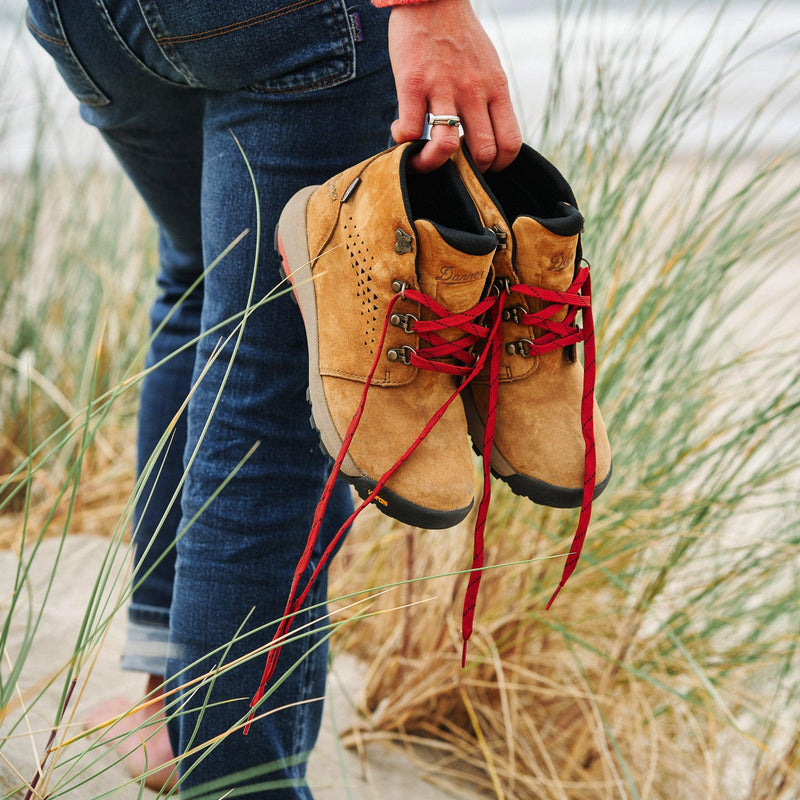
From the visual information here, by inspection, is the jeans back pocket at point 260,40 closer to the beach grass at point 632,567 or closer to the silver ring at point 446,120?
the silver ring at point 446,120

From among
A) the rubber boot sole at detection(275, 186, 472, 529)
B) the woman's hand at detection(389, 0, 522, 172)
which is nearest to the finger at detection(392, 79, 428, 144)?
the woman's hand at detection(389, 0, 522, 172)

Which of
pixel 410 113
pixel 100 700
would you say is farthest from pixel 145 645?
pixel 410 113

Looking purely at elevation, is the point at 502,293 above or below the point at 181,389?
above

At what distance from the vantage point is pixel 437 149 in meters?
0.70

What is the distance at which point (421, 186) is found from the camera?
Answer: 0.80m

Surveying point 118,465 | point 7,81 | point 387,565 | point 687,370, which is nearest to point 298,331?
point 387,565

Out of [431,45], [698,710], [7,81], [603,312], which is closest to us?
[431,45]

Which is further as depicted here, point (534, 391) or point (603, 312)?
point (603, 312)

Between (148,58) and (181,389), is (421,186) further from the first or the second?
(181,389)

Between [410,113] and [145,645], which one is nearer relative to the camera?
[410,113]

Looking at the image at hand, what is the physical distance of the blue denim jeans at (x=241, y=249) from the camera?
69 centimetres

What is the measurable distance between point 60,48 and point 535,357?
526mm

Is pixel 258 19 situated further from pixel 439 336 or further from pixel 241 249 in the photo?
pixel 439 336

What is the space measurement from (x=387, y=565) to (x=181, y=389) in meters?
0.58
